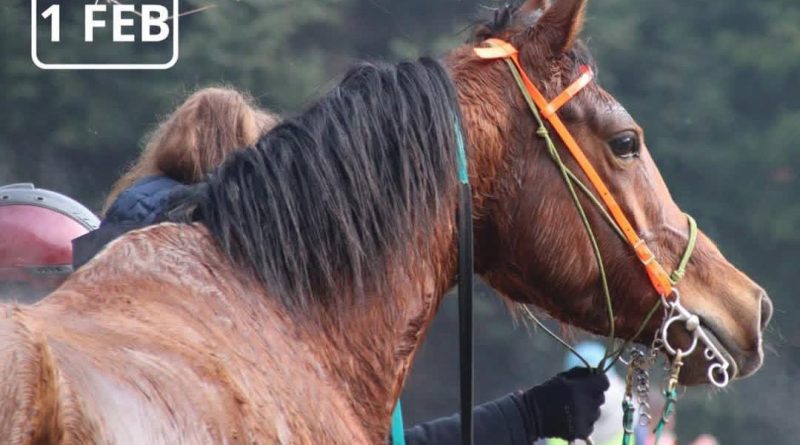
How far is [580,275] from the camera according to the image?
2.11m

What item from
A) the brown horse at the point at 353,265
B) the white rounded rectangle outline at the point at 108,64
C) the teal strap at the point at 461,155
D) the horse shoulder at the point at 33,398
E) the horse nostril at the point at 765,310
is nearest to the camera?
the horse shoulder at the point at 33,398

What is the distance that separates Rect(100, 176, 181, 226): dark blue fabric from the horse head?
1.86 ft

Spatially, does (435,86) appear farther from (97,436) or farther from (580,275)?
(97,436)

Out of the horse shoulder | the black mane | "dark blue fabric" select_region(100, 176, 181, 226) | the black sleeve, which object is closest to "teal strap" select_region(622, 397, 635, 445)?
the black sleeve

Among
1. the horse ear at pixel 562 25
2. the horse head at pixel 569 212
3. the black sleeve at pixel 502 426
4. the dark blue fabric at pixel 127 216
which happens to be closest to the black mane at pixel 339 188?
the horse head at pixel 569 212

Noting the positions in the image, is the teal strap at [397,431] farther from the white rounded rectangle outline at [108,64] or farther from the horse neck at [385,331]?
the white rounded rectangle outline at [108,64]

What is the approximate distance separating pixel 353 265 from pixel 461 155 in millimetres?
267

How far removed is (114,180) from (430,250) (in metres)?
1.66

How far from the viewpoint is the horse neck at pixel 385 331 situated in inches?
73.0

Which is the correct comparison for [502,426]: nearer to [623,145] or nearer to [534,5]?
[623,145]

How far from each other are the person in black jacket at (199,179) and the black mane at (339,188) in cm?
39

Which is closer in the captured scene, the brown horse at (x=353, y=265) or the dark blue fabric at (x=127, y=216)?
the brown horse at (x=353, y=265)

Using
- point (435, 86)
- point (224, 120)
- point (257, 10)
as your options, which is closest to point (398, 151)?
point (435, 86)

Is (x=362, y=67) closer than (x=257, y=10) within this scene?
Yes
